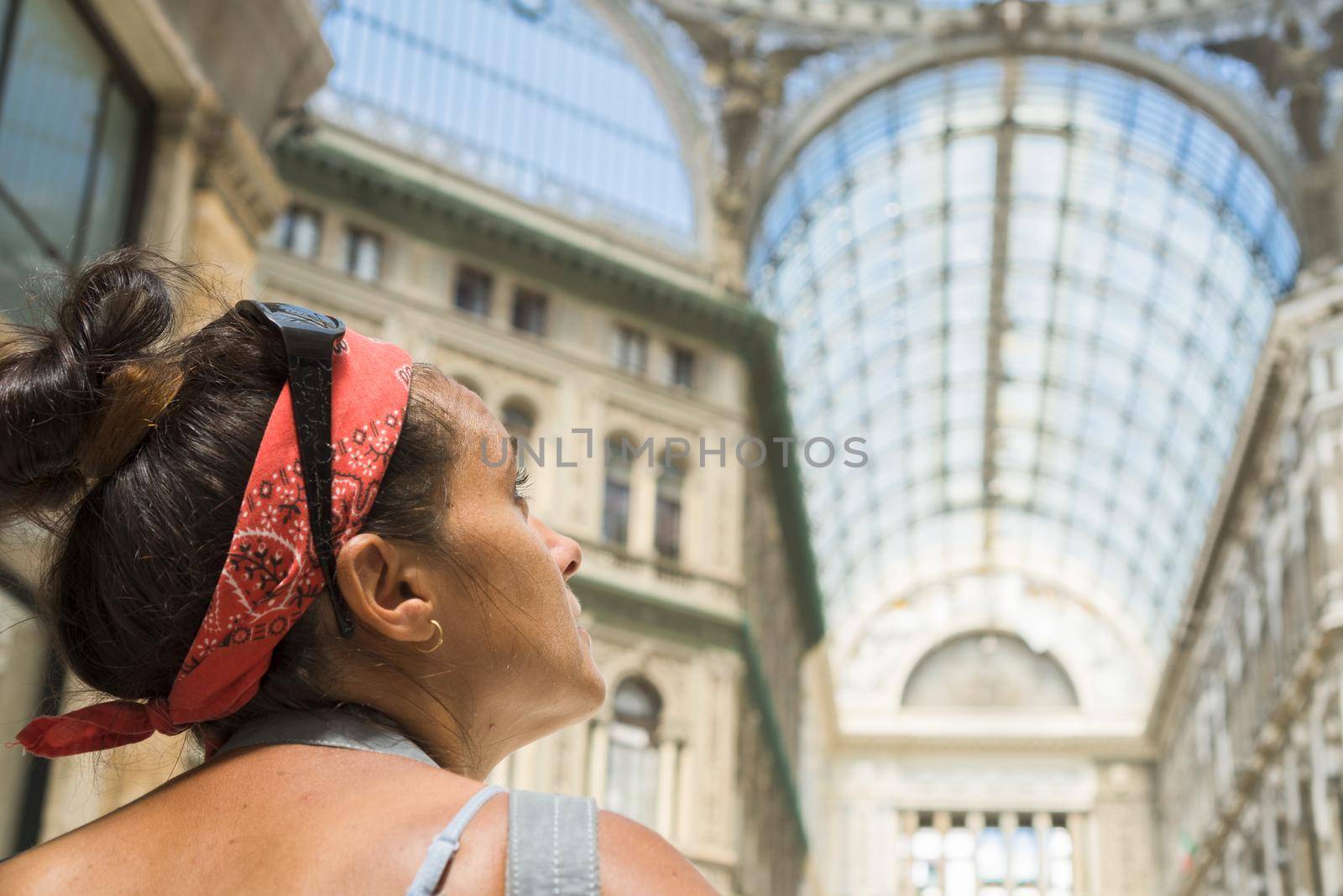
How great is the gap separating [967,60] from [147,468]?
35.1m

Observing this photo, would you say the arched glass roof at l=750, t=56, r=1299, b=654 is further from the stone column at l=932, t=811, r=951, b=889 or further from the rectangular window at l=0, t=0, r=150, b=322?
the rectangular window at l=0, t=0, r=150, b=322

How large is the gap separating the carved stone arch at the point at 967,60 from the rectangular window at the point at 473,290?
6.82 meters

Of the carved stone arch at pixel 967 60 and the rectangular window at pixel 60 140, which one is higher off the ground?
the carved stone arch at pixel 967 60

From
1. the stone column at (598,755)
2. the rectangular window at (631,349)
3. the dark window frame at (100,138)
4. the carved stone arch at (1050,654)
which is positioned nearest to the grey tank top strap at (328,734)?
the dark window frame at (100,138)

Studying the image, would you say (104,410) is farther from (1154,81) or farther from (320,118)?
(1154,81)

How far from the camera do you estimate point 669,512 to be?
29422 millimetres

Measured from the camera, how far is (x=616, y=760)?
26578mm

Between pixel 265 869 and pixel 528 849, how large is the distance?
31cm

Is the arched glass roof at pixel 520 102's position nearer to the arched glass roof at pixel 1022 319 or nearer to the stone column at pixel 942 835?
the arched glass roof at pixel 1022 319

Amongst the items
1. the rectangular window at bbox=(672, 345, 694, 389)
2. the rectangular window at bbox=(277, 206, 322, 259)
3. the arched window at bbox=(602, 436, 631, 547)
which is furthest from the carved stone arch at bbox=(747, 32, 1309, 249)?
the rectangular window at bbox=(277, 206, 322, 259)

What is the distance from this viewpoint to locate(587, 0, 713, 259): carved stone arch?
32.1m

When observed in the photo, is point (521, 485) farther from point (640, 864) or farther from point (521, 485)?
point (640, 864)

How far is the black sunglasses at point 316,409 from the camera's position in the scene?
5.45 ft

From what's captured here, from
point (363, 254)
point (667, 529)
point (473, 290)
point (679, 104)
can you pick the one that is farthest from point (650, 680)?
point (679, 104)
